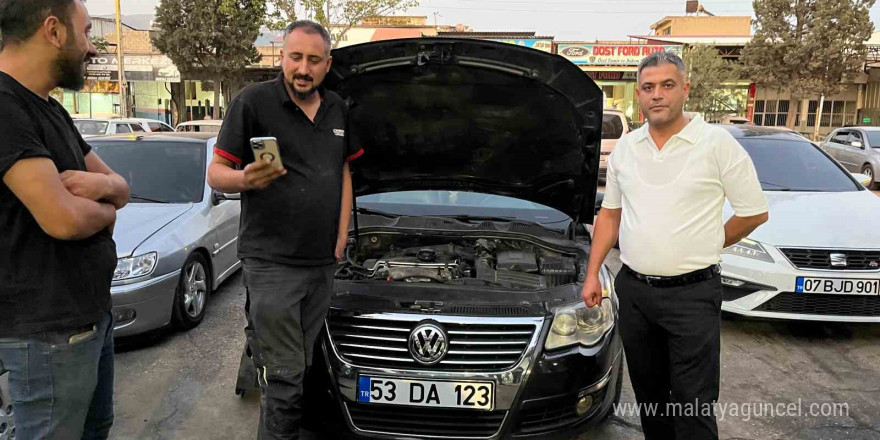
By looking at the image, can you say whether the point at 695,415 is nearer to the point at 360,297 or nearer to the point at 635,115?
the point at 360,297

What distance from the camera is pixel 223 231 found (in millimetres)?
4809

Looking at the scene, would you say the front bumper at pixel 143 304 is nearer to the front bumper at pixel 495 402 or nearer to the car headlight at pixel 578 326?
the front bumper at pixel 495 402

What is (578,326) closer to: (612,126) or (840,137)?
(612,126)

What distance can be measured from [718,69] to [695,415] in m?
30.9

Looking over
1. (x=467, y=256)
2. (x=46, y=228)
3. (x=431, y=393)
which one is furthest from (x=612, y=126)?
(x=46, y=228)

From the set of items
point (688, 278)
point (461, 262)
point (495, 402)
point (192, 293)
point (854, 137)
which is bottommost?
point (192, 293)

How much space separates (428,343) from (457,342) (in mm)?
120

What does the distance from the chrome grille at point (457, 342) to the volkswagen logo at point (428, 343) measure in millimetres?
23

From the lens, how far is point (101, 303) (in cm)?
170

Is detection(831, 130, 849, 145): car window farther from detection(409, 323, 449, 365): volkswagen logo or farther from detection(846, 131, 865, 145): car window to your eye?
detection(409, 323, 449, 365): volkswagen logo

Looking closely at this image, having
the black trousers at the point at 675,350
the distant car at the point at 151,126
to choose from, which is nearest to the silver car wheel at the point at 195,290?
the black trousers at the point at 675,350

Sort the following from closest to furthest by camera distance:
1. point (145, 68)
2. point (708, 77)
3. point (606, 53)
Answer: point (145, 68) → point (708, 77) → point (606, 53)

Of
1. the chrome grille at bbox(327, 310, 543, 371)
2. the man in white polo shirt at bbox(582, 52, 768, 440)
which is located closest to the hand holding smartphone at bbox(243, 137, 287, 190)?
the chrome grille at bbox(327, 310, 543, 371)

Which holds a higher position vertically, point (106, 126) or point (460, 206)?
point (106, 126)
